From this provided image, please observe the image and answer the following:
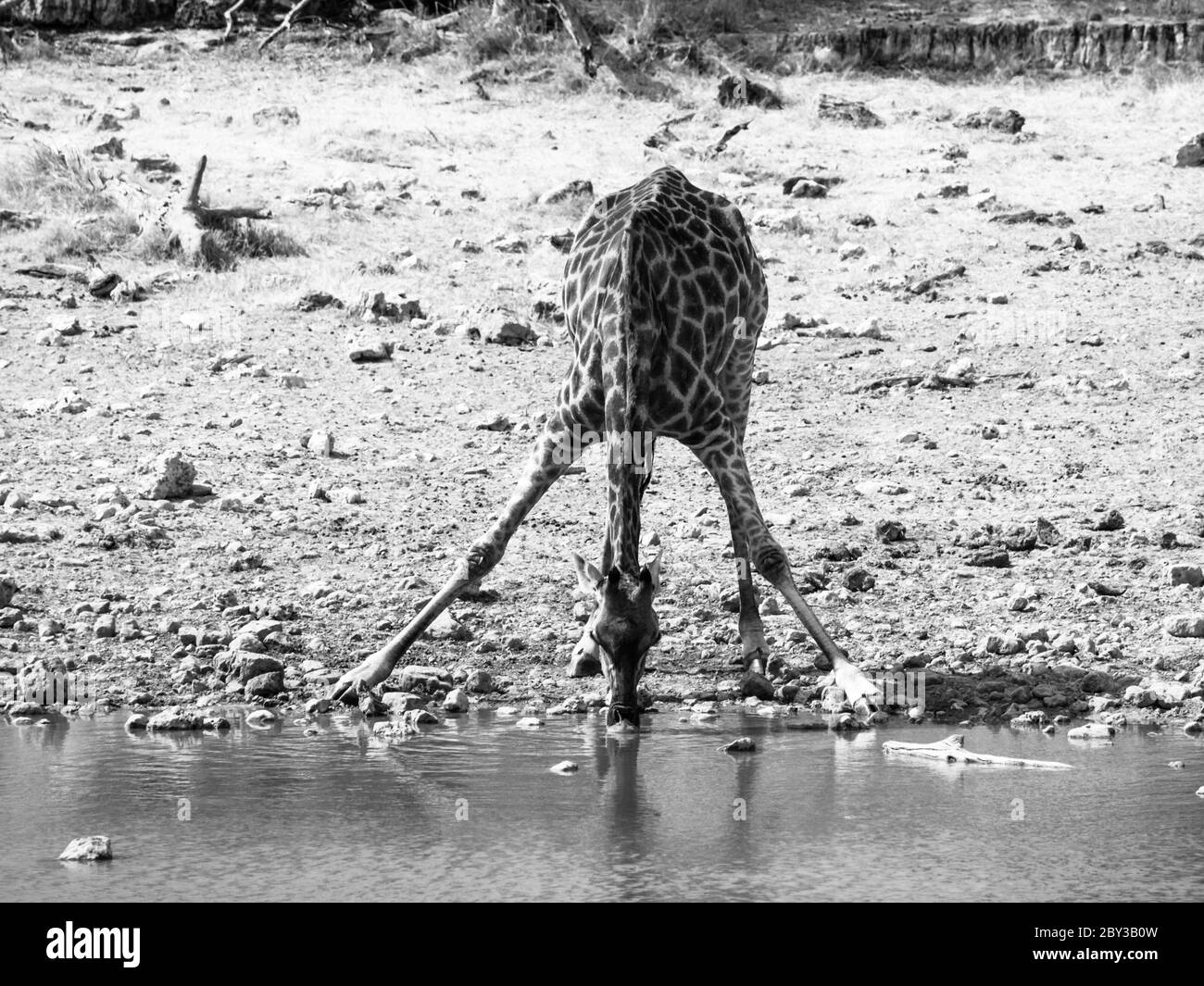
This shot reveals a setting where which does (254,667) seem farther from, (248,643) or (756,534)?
(756,534)

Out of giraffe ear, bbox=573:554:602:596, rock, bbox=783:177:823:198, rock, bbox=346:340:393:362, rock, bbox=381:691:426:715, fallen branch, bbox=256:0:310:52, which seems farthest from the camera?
fallen branch, bbox=256:0:310:52

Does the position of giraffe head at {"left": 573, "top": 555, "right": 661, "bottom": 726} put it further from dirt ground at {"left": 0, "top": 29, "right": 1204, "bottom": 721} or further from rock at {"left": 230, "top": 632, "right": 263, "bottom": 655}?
rock at {"left": 230, "top": 632, "right": 263, "bottom": 655}

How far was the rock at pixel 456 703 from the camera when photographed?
657 cm

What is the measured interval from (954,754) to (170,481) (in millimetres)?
4689

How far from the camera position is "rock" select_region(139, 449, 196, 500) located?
350 inches

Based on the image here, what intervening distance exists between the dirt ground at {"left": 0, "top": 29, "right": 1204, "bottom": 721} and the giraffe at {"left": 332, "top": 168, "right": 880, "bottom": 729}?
0.40 m

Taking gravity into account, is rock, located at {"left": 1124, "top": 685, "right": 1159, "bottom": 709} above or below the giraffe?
below

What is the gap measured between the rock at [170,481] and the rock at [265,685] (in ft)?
7.99

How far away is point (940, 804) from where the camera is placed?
5246 millimetres

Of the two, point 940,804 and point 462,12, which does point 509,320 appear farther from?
point 462,12

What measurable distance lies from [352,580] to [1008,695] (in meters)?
3.06

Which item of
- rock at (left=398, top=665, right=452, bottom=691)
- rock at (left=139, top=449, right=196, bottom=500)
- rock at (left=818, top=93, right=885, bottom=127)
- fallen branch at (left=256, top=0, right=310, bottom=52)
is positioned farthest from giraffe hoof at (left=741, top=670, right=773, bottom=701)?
fallen branch at (left=256, top=0, right=310, bottom=52)

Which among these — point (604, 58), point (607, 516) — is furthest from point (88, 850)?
point (604, 58)
